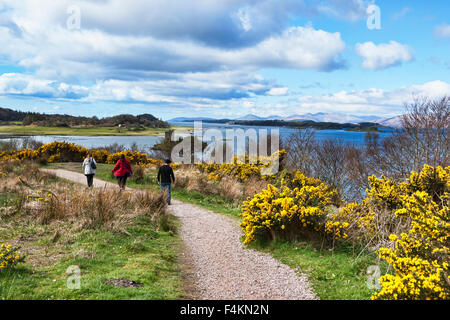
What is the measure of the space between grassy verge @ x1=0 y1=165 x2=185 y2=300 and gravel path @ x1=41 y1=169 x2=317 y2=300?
43cm

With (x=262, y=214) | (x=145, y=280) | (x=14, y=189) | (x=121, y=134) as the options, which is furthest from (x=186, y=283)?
(x=121, y=134)

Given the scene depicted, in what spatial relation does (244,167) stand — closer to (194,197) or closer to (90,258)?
(194,197)

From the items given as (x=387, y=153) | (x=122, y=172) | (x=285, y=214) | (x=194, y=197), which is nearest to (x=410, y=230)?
(x=285, y=214)

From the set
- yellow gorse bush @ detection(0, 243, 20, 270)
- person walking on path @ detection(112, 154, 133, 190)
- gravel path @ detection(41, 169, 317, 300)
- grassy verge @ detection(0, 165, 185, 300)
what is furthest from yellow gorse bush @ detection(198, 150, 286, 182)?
yellow gorse bush @ detection(0, 243, 20, 270)

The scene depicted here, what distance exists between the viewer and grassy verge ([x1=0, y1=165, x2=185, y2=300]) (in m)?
4.71

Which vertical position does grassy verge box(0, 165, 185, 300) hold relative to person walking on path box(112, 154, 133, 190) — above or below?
below

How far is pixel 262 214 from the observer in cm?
777

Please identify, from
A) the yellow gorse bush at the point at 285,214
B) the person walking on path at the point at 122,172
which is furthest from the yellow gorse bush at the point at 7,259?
the person walking on path at the point at 122,172

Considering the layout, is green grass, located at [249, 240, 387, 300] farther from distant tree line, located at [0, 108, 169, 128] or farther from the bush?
distant tree line, located at [0, 108, 169, 128]

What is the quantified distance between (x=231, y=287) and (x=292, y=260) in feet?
6.10

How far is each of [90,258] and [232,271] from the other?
2772mm
